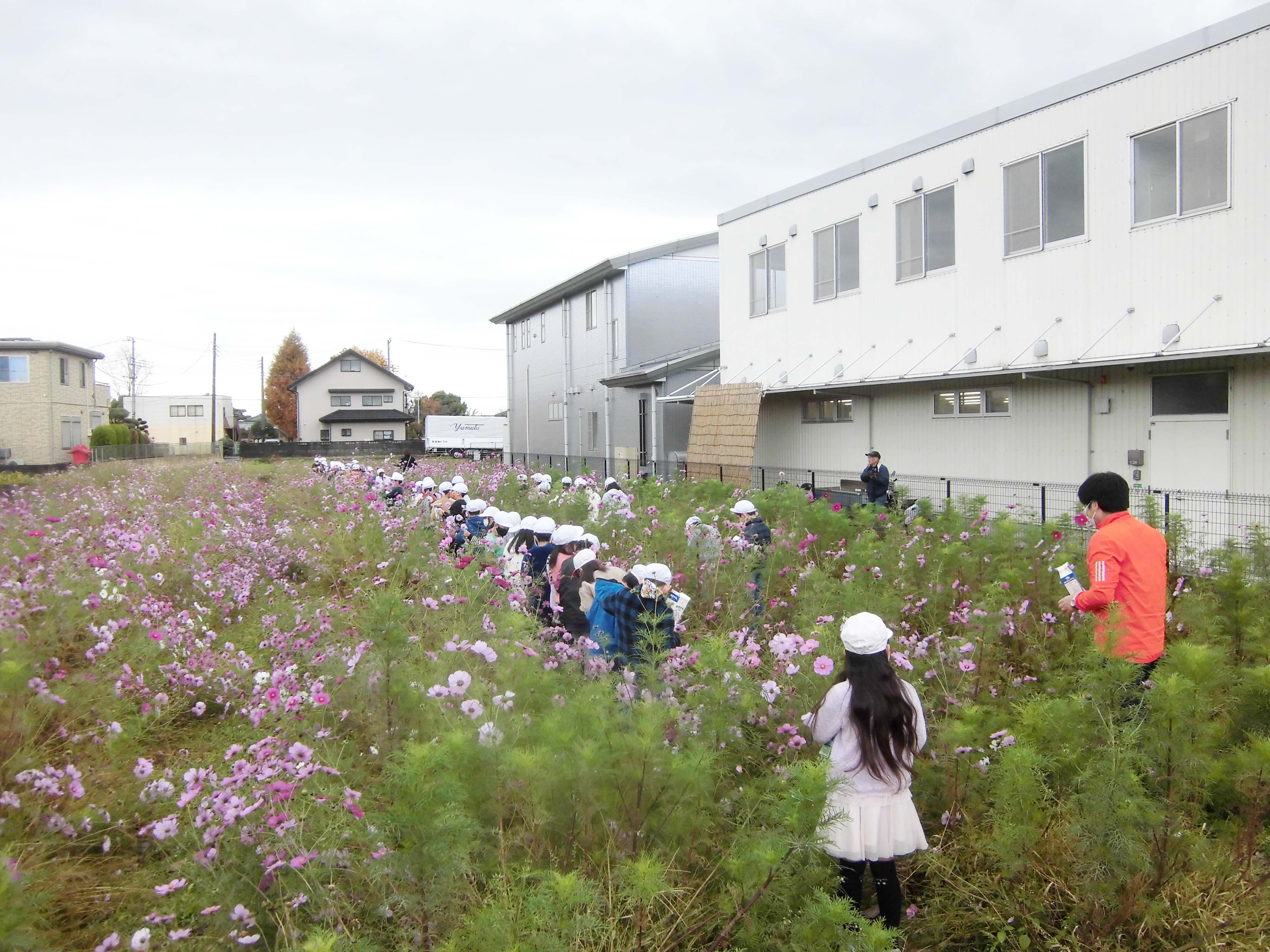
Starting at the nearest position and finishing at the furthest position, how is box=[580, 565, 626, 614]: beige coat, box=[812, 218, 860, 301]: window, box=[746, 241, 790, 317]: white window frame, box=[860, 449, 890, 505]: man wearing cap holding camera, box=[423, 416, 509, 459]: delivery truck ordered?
box=[580, 565, 626, 614]: beige coat, box=[860, 449, 890, 505]: man wearing cap holding camera, box=[812, 218, 860, 301]: window, box=[746, 241, 790, 317]: white window frame, box=[423, 416, 509, 459]: delivery truck

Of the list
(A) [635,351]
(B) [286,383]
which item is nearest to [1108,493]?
(A) [635,351]

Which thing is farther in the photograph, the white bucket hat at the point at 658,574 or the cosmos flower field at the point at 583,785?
the white bucket hat at the point at 658,574

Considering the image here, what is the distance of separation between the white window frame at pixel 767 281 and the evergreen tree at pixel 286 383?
211ft

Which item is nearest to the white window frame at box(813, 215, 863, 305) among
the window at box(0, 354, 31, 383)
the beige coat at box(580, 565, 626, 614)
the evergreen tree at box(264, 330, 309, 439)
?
the beige coat at box(580, 565, 626, 614)

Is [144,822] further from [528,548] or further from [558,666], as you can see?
[528,548]

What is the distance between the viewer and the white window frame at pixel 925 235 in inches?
603

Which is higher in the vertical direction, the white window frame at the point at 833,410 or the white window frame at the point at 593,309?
the white window frame at the point at 593,309

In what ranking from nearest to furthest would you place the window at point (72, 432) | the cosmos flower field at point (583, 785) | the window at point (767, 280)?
the cosmos flower field at point (583, 785), the window at point (767, 280), the window at point (72, 432)

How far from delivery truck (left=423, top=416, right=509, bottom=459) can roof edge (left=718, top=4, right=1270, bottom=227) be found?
108ft

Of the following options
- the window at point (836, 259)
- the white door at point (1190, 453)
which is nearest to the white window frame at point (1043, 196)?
the white door at point (1190, 453)

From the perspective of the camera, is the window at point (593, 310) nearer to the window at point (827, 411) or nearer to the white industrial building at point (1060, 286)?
the white industrial building at point (1060, 286)

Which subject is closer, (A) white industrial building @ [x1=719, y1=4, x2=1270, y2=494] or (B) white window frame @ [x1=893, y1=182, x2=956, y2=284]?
(A) white industrial building @ [x1=719, y1=4, x2=1270, y2=494]

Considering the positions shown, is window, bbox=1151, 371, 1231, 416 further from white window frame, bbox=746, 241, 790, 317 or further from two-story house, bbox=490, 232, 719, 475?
two-story house, bbox=490, 232, 719, 475

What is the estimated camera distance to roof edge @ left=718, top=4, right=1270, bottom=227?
1078cm
